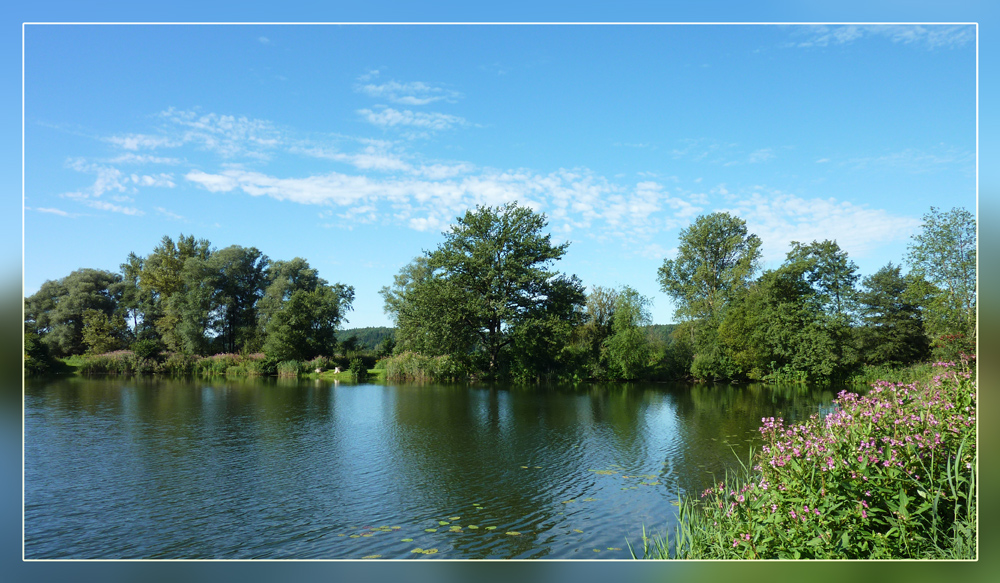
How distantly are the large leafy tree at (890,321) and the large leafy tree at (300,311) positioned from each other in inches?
701

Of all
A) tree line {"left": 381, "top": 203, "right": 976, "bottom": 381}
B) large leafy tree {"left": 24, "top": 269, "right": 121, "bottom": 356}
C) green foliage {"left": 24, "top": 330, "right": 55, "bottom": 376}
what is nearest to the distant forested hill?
tree line {"left": 381, "top": 203, "right": 976, "bottom": 381}

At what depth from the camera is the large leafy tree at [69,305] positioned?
7.18 m

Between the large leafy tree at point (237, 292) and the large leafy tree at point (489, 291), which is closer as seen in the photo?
the large leafy tree at point (237, 292)

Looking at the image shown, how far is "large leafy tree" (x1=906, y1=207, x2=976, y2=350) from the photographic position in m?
8.44

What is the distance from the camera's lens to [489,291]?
23125mm

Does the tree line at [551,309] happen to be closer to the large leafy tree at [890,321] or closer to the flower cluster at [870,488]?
the large leafy tree at [890,321]

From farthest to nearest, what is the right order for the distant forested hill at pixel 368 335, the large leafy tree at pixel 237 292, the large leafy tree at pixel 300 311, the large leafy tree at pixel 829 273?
the distant forested hill at pixel 368 335 → the large leafy tree at pixel 300 311 → the large leafy tree at pixel 829 273 → the large leafy tree at pixel 237 292

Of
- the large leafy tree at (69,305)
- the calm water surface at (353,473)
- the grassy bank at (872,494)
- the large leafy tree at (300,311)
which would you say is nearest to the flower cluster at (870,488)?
the grassy bank at (872,494)

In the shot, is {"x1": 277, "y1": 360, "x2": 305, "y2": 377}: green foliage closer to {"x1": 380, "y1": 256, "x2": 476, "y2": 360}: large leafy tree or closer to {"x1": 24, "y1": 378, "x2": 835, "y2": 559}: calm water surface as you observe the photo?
{"x1": 380, "y1": 256, "x2": 476, "y2": 360}: large leafy tree

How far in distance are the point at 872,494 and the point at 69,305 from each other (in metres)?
11.0

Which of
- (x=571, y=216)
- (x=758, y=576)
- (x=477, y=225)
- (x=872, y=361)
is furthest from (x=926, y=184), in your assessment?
(x=477, y=225)

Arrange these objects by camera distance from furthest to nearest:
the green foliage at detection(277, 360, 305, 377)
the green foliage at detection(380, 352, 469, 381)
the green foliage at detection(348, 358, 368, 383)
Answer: the green foliage at detection(348, 358, 368, 383) < the green foliage at detection(380, 352, 469, 381) < the green foliage at detection(277, 360, 305, 377)

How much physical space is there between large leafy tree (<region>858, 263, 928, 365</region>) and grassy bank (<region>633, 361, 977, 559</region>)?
31.2 ft

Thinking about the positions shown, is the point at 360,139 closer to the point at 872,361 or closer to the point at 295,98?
the point at 295,98
